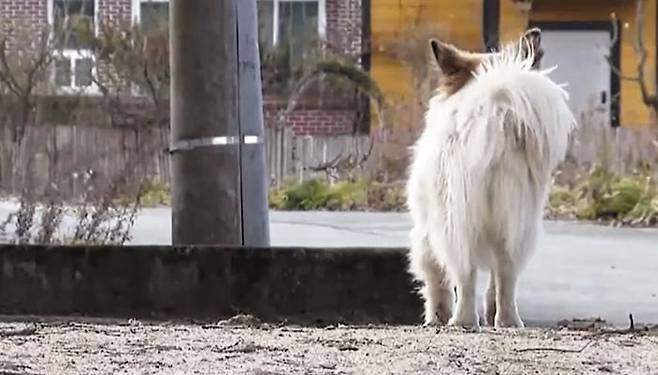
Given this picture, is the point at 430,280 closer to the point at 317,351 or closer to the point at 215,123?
the point at 317,351

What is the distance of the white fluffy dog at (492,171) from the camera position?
6.46 metres

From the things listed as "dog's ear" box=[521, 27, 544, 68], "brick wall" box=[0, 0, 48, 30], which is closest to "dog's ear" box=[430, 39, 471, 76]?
"dog's ear" box=[521, 27, 544, 68]

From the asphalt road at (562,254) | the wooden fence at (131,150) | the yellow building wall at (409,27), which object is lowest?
the asphalt road at (562,254)

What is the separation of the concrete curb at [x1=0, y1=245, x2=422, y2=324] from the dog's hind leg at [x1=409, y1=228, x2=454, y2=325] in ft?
1.45

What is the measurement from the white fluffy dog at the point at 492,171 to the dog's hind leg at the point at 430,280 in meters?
0.13

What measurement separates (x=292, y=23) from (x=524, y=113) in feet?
70.6

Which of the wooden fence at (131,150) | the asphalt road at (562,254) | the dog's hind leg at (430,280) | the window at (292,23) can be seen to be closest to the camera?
the dog's hind leg at (430,280)

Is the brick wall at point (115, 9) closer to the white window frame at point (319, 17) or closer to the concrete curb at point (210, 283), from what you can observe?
the white window frame at point (319, 17)

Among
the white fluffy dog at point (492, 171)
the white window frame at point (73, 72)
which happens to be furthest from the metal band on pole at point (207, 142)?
the white window frame at point (73, 72)

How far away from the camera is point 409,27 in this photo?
2811 centimetres

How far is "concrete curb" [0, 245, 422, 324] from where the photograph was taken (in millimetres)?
7836

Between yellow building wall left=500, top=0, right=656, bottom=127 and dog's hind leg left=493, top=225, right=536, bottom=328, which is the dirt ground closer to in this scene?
dog's hind leg left=493, top=225, right=536, bottom=328

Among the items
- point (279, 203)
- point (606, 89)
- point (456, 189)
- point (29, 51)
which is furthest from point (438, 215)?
point (606, 89)

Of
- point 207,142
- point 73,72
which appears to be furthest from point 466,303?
point 73,72
